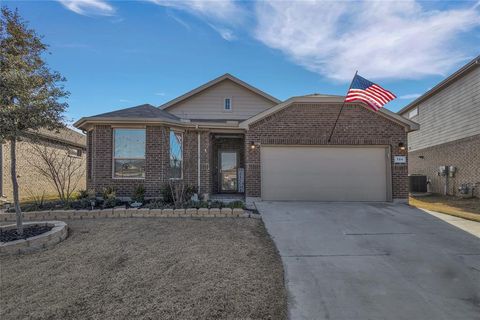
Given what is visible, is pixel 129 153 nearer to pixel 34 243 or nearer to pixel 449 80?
pixel 34 243

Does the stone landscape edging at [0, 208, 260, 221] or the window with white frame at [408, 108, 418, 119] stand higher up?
the window with white frame at [408, 108, 418, 119]

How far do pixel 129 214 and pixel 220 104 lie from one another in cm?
792

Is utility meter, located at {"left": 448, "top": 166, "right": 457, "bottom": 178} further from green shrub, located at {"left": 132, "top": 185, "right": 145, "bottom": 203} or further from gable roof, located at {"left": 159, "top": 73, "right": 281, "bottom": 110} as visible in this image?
green shrub, located at {"left": 132, "top": 185, "right": 145, "bottom": 203}

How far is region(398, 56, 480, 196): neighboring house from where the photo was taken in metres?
12.2

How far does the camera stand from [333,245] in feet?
17.1

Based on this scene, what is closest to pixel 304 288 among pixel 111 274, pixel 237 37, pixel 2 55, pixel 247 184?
pixel 111 274

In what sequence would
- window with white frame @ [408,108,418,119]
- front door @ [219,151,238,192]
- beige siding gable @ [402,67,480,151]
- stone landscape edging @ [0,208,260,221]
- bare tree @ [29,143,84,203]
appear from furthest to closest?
window with white frame @ [408,108,418,119], front door @ [219,151,238,192], beige siding gable @ [402,67,480,151], bare tree @ [29,143,84,203], stone landscape edging @ [0,208,260,221]

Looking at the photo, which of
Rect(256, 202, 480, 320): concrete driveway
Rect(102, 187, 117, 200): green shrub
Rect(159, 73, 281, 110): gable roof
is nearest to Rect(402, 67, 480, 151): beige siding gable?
Rect(256, 202, 480, 320): concrete driveway

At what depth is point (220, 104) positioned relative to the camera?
1369cm

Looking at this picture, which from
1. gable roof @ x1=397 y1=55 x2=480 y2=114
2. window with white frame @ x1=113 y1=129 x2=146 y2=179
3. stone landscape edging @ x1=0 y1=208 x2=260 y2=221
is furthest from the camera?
gable roof @ x1=397 y1=55 x2=480 y2=114

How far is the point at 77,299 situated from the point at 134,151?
23.1 feet

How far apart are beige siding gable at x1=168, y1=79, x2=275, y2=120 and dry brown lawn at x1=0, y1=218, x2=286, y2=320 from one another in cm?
848

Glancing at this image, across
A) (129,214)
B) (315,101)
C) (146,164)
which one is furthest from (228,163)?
(129,214)

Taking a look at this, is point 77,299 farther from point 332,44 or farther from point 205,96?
point 205,96
